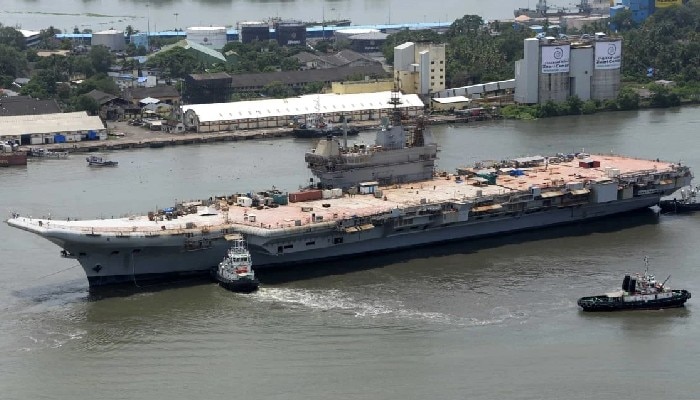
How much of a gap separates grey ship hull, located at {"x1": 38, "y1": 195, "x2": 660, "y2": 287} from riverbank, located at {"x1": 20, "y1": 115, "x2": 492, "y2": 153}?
2258 cm

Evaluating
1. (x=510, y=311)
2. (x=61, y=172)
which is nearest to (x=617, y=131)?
(x=61, y=172)

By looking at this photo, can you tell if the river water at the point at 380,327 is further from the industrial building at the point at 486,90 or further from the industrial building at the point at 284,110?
the industrial building at the point at 486,90

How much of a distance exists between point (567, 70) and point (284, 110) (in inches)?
604

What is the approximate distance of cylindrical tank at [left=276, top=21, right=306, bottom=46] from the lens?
9131cm

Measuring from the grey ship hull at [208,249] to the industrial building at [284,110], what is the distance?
916 inches

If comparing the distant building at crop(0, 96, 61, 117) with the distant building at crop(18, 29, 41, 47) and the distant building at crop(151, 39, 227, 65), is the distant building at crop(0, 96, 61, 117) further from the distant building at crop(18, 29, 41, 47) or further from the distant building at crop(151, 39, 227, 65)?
the distant building at crop(18, 29, 41, 47)

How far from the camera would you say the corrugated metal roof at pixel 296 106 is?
200ft

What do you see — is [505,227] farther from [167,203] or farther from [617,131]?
[617,131]

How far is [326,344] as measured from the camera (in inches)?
1098

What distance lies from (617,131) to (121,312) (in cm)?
3237

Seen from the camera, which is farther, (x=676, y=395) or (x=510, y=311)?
(x=510, y=311)

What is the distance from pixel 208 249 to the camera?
33000mm

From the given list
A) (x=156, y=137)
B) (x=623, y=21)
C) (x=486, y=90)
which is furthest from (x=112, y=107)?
(x=623, y=21)

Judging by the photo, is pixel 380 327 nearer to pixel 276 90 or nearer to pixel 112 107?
pixel 112 107
